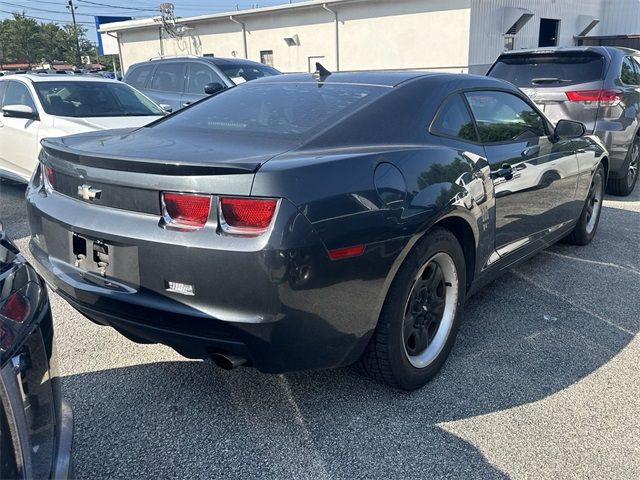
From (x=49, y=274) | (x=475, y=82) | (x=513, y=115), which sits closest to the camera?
(x=49, y=274)

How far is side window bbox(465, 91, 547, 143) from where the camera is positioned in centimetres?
340

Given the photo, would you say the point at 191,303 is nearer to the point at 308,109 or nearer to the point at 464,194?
the point at 308,109

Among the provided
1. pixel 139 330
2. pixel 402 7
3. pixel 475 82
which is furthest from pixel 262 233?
pixel 402 7

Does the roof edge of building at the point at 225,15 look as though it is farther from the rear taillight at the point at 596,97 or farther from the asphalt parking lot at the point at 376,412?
the asphalt parking lot at the point at 376,412

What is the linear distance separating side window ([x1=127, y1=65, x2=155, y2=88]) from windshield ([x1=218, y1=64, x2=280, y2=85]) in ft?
5.74

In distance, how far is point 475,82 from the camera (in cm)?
350

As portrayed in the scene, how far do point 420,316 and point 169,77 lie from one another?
28.1 ft

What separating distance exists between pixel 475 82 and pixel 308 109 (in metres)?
1.21

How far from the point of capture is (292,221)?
207cm

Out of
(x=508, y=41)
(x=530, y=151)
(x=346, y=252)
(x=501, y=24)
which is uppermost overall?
(x=501, y=24)

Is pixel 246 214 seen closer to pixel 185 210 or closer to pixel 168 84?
pixel 185 210

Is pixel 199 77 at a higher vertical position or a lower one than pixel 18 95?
higher

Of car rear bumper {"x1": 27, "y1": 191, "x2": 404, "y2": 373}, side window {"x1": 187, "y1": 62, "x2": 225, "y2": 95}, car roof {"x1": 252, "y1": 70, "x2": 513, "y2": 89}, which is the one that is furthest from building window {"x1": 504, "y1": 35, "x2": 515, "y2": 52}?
car rear bumper {"x1": 27, "y1": 191, "x2": 404, "y2": 373}

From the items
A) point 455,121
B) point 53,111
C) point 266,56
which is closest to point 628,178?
point 455,121
